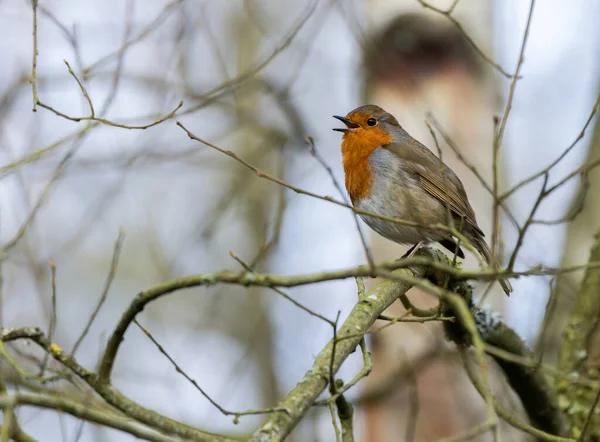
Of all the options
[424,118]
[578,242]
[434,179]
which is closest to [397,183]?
[434,179]

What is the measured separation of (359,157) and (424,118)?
0.86 m

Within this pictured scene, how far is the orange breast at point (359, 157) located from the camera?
4641 millimetres

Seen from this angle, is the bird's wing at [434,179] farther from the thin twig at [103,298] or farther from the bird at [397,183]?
the thin twig at [103,298]

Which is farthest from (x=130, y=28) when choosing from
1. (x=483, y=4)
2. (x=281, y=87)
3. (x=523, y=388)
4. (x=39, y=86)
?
(x=523, y=388)

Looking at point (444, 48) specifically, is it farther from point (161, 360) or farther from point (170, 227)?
point (170, 227)

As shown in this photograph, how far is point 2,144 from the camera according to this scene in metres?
4.83

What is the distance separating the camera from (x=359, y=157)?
15.6 ft

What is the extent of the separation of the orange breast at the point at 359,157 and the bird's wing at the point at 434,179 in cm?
12

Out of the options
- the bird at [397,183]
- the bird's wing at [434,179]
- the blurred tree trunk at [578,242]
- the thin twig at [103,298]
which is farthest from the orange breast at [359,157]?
the thin twig at [103,298]

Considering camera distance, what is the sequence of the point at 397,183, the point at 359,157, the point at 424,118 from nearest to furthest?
the point at 397,183
the point at 359,157
the point at 424,118

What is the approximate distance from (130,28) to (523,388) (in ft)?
10.2

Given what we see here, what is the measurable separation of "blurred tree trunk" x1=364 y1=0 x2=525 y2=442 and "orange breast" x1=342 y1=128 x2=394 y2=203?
611 millimetres

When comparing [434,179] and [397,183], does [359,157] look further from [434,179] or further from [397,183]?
[434,179]

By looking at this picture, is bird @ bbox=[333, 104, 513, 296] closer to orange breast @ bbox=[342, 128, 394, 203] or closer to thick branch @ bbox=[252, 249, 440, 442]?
orange breast @ bbox=[342, 128, 394, 203]
